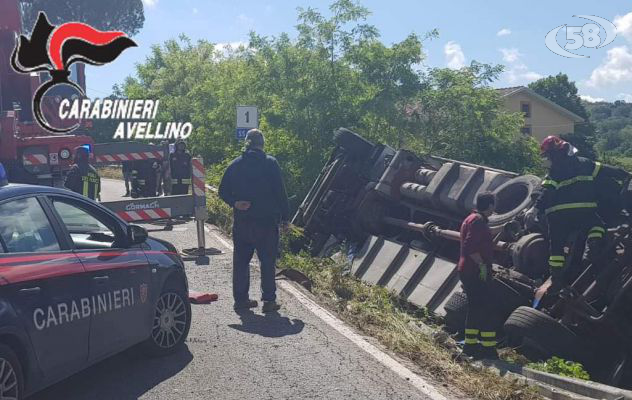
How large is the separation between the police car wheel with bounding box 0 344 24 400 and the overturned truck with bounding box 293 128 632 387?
4.86m

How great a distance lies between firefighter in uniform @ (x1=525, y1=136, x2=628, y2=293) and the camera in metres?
7.92

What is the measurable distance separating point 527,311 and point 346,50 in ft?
37.5

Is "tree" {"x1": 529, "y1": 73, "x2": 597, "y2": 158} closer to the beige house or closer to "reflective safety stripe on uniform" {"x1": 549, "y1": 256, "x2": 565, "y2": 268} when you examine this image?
the beige house

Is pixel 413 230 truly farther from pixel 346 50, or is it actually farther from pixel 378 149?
pixel 346 50

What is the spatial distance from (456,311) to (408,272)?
1745 mm

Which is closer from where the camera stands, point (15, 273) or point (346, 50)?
point (15, 273)

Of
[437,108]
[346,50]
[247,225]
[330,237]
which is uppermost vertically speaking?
[346,50]

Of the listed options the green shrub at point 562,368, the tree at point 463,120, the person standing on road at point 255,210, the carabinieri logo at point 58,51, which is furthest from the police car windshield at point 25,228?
the tree at point 463,120

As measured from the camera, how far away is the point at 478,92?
703 inches

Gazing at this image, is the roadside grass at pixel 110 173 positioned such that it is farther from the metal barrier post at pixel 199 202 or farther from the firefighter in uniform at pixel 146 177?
the metal barrier post at pixel 199 202

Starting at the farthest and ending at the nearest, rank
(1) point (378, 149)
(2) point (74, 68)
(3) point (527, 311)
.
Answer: (2) point (74, 68) < (1) point (378, 149) < (3) point (527, 311)

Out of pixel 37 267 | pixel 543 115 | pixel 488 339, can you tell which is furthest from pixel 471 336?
pixel 543 115

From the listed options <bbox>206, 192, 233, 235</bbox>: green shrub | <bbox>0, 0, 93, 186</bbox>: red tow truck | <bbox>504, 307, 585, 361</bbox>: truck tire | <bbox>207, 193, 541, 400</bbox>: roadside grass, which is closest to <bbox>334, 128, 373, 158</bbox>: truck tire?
<bbox>207, 193, 541, 400</bbox>: roadside grass

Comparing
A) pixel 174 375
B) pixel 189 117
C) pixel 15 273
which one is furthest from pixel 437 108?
pixel 189 117
